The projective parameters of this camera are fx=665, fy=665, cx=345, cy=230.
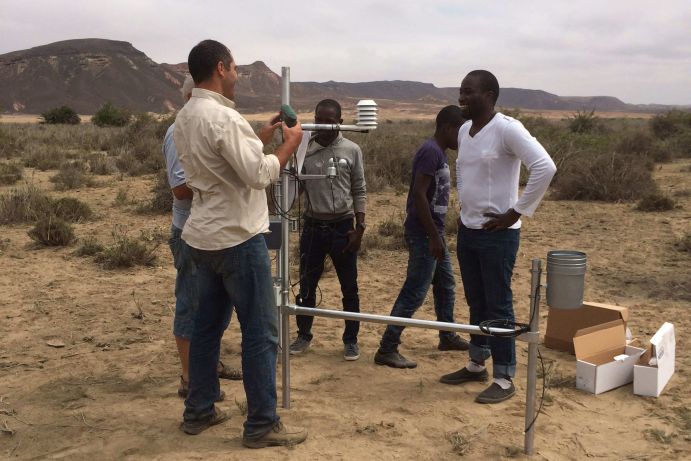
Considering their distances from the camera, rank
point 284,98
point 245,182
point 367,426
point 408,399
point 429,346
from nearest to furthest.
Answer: point 245,182, point 284,98, point 367,426, point 408,399, point 429,346

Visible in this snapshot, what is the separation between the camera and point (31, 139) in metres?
21.5

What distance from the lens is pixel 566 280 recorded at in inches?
116

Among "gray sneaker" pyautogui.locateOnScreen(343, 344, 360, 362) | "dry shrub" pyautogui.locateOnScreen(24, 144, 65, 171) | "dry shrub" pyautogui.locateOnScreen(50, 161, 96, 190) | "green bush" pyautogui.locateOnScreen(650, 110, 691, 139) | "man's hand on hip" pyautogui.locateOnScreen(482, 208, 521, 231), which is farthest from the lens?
"green bush" pyautogui.locateOnScreen(650, 110, 691, 139)

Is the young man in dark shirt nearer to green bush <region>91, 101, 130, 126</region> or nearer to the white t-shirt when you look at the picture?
the white t-shirt

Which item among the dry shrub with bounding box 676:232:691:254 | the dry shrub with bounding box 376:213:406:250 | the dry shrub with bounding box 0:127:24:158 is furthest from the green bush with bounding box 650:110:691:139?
the dry shrub with bounding box 0:127:24:158

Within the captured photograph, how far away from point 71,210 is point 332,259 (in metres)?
6.25

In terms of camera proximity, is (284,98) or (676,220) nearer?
(284,98)

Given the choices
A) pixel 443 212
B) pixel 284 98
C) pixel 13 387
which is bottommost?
pixel 13 387

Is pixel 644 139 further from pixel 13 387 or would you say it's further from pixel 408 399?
pixel 13 387

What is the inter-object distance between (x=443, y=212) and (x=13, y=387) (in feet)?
9.32

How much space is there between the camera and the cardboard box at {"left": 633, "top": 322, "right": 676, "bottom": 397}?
381cm

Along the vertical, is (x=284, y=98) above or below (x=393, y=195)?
above

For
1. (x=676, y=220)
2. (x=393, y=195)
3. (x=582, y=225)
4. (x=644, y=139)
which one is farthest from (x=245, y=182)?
(x=644, y=139)

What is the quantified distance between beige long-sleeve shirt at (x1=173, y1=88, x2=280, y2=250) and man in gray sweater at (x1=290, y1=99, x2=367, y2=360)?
4.29 feet
